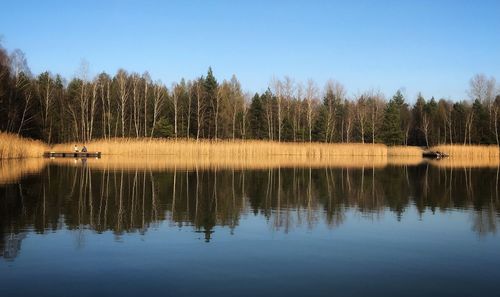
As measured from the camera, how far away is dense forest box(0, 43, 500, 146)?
54375mm

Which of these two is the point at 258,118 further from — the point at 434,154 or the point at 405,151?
the point at 434,154

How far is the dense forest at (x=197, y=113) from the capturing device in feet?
178

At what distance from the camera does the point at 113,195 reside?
15.4 meters

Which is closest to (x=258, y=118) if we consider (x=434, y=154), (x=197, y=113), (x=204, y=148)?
(x=197, y=113)

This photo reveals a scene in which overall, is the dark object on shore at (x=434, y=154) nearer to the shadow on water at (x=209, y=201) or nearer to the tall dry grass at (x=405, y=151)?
the tall dry grass at (x=405, y=151)

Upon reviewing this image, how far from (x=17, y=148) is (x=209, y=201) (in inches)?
1098

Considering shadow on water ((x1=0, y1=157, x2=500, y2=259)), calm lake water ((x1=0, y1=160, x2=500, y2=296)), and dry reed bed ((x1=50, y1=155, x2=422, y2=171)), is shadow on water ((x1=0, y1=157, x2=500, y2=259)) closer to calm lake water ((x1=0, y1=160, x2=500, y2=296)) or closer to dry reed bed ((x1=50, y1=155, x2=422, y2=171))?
calm lake water ((x1=0, y1=160, x2=500, y2=296))

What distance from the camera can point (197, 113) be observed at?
65.2 metres

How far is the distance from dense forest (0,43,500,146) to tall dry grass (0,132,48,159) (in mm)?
8547

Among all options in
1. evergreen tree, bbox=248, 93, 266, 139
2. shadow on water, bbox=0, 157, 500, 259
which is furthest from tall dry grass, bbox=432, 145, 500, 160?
shadow on water, bbox=0, 157, 500, 259

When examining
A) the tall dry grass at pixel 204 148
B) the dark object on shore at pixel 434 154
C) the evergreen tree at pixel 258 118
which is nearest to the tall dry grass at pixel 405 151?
the dark object on shore at pixel 434 154

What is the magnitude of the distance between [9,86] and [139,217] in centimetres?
4263

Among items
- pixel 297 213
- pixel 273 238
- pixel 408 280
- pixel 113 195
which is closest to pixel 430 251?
pixel 408 280

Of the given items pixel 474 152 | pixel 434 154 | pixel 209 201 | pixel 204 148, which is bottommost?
pixel 209 201
